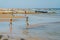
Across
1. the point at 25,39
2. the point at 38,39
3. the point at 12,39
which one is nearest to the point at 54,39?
the point at 38,39

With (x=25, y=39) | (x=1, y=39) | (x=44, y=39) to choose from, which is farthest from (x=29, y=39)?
(x=1, y=39)

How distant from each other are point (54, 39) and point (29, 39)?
1415mm

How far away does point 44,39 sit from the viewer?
10.1 metres

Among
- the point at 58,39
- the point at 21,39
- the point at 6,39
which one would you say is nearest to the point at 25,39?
the point at 21,39

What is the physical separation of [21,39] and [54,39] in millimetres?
1862

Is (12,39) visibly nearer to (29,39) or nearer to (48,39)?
(29,39)

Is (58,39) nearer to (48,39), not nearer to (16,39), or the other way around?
(48,39)

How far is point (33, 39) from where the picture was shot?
400 inches

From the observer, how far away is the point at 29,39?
10.0 metres

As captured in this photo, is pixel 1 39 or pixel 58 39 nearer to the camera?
pixel 1 39

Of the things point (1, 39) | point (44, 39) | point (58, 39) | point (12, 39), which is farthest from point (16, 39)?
point (58, 39)

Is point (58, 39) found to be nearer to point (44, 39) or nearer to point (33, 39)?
point (44, 39)

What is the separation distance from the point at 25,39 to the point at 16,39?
19.7 inches

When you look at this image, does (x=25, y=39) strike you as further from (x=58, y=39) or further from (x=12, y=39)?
(x=58, y=39)
